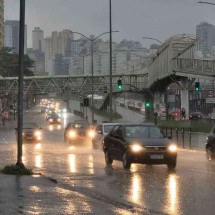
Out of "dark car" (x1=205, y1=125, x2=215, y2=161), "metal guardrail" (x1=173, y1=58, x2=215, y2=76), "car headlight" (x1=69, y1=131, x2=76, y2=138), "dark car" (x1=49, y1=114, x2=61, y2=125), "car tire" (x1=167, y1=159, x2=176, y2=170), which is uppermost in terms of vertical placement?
"metal guardrail" (x1=173, y1=58, x2=215, y2=76)

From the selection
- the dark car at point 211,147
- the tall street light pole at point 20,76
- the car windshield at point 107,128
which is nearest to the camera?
the tall street light pole at point 20,76

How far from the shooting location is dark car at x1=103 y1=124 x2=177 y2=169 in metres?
20.3

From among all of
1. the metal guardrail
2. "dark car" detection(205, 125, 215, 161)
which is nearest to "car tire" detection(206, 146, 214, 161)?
"dark car" detection(205, 125, 215, 161)

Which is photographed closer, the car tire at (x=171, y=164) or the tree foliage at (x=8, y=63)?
the car tire at (x=171, y=164)

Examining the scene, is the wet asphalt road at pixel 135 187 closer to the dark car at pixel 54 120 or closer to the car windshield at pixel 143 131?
the car windshield at pixel 143 131

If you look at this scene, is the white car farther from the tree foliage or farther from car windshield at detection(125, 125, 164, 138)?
the tree foliage

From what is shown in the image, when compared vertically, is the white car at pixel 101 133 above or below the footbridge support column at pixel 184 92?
below

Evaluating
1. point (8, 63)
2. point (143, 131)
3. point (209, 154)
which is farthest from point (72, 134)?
point (8, 63)

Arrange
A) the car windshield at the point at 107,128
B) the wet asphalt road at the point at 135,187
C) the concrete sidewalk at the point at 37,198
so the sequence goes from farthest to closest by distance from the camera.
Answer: the car windshield at the point at 107,128
the wet asphalt road at the point at 135,187
the concrete sidewalk at the point at 37,198

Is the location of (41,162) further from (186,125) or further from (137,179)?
(186,125)

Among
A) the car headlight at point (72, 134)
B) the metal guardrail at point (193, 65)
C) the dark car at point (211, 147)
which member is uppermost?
the metal guardrail at point (193, 65)

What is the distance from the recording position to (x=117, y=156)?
71.2 feet

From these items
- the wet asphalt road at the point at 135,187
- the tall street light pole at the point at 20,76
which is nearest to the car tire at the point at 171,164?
the wet asphalt road at the point at 135,187

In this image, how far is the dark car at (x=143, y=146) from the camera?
20.3 metres
